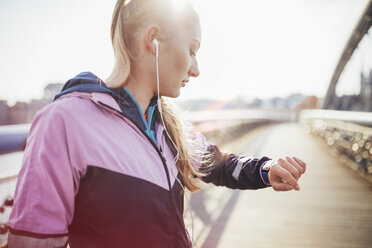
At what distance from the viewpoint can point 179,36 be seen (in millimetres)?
1117

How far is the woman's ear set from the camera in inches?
43.0

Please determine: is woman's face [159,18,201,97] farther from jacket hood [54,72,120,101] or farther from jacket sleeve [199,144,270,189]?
jacket sleeve [199,144,270,189]

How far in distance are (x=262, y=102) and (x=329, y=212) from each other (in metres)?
69.4

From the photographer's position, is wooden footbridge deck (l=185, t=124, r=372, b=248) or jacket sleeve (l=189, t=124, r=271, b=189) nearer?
jacket sleeve (l=189, t=124, r=271, b=189)

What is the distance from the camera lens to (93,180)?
900 millimetres

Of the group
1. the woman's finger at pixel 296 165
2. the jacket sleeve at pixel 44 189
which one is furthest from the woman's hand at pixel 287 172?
the jacket sleeve at pixel 44 189

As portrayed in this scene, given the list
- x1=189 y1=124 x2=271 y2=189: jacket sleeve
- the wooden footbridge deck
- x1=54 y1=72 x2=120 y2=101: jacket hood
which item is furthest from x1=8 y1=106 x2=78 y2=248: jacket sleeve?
the wooden footbridge deck

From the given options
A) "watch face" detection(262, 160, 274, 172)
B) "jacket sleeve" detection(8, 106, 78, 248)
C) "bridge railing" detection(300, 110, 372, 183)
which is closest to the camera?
"jacket sleeve" detection(8, 106, 78, 248)

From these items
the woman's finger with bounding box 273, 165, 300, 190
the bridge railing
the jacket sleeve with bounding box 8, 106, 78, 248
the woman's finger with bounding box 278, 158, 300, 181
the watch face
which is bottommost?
the bridge railing

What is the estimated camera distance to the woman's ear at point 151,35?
1.09 m

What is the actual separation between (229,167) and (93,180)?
2.62 feet

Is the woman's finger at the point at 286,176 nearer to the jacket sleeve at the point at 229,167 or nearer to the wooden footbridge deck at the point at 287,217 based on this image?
the jacket sleeve at the point at 229,167

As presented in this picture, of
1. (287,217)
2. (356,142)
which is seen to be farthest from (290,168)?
(356,142)

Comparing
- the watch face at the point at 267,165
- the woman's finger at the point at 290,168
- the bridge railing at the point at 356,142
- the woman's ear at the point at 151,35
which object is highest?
the woman's ear at the point at 151,35
